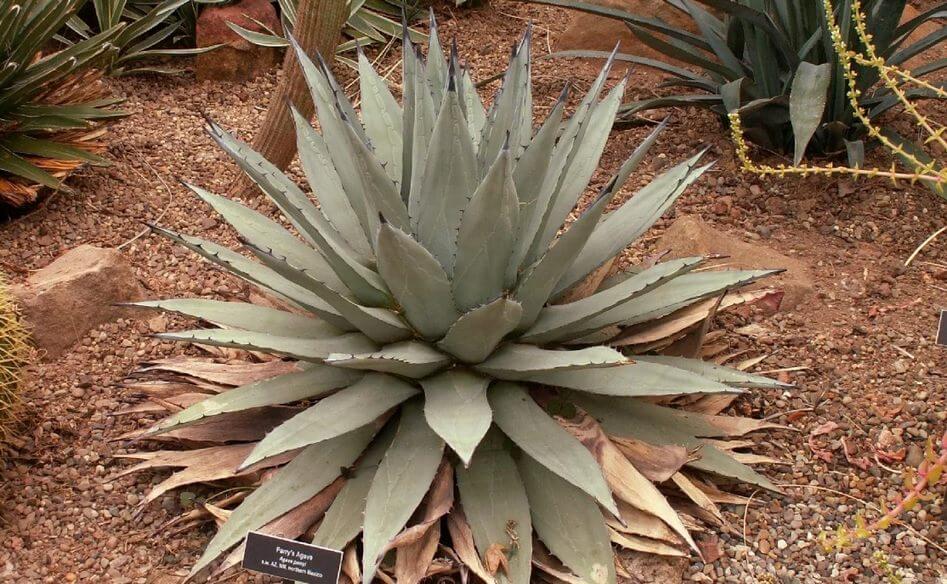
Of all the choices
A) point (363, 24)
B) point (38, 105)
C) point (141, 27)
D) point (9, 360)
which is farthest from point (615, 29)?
point (9, 360)

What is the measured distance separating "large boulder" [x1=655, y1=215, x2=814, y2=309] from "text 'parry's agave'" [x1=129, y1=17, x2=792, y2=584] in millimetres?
718

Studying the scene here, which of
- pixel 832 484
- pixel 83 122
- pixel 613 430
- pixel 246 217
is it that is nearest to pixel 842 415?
pixel 832 484

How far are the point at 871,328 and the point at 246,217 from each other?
1983mm

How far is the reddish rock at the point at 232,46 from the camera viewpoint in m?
4.84

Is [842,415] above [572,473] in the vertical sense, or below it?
below

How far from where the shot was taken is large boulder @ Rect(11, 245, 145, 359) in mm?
3064

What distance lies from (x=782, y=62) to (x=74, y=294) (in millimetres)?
2760

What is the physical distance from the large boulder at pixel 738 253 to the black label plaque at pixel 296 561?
163cm

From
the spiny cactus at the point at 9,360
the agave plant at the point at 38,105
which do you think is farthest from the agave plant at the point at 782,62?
the spiny cactus at the point at 9,360

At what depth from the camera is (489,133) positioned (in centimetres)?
249

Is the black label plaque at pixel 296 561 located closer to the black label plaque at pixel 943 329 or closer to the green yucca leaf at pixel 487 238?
the green yucca leaf at pixel 487 238

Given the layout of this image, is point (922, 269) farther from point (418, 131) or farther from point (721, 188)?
point (418, 131)

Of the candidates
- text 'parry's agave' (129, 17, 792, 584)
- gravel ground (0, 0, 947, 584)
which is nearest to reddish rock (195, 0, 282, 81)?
gravel ground (0, 0, 947, 584)

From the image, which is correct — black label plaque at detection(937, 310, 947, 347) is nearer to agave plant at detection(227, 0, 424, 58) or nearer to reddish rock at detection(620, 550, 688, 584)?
reddish rock at detection(620, 550, 688, 584)
